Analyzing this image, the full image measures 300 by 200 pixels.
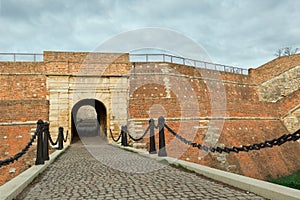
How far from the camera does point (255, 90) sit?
24.5 meters

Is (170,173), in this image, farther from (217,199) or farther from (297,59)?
(297,59)

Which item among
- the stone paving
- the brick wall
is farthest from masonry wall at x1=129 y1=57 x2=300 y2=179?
the stone paving

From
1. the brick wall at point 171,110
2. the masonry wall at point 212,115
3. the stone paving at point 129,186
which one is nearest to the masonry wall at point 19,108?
the brick wall at point 171,110

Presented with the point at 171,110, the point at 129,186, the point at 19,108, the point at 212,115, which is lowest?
the point at 129,186

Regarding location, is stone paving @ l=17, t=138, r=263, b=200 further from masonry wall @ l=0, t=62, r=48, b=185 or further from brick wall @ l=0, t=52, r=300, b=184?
brick wall @ l=0, t=52, r=300, b=184

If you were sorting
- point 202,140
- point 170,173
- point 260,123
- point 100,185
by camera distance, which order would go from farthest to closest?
1. point 260,123
2. point 202,140
3. point 170,173
4. point 100,185

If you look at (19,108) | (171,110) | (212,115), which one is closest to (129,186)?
(171,110)

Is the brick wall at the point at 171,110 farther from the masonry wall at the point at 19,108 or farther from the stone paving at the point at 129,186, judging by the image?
the stone paving at the point at 129,186

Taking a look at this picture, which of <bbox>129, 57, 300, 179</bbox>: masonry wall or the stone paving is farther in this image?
<bbox>129, 57, 300, 179</bbox>: masonry wall

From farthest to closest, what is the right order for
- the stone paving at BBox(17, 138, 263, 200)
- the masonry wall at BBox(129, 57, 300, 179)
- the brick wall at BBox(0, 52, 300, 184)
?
1. the masonry wall at BBox(129, 57, 300, 179)
2. the brick wall at BBox(0, 52, 300, 184)
3. the stone paving at BBox(17, 138, 263, 200)

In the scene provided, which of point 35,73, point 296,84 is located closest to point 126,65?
point 35,73

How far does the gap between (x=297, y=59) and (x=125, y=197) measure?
24.7m

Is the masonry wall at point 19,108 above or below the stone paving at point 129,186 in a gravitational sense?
above

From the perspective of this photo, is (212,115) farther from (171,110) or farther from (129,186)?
(129,186)
